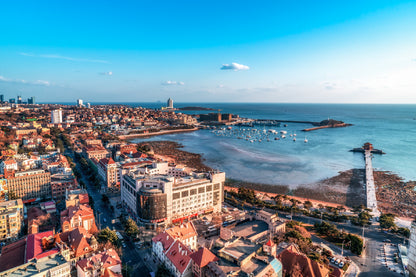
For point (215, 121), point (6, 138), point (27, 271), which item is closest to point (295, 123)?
point (215, 121)

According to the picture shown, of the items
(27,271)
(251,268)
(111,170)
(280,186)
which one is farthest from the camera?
(280,186)

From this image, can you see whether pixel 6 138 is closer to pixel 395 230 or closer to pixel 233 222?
pixel 233 222

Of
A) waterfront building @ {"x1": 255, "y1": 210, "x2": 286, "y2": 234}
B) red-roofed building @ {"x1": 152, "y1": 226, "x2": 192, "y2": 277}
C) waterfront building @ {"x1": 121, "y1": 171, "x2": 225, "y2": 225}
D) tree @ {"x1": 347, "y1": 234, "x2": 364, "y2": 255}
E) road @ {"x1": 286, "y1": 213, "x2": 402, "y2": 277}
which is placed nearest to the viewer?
red-roofed building @ {"x1": 152, "y1": 226, "x2": 192, "y2": 277}

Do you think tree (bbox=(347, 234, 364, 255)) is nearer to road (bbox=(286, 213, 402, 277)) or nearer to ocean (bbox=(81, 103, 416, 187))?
road (bbox=(286, 213, 402, 277))

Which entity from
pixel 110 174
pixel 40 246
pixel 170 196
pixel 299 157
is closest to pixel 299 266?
pixel 170 196

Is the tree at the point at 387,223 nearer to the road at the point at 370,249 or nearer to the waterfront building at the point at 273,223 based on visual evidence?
the road at the point at 370,249

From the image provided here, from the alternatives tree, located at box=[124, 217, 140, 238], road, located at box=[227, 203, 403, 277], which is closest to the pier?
road, located at box=[227, 203, 403, 277]
